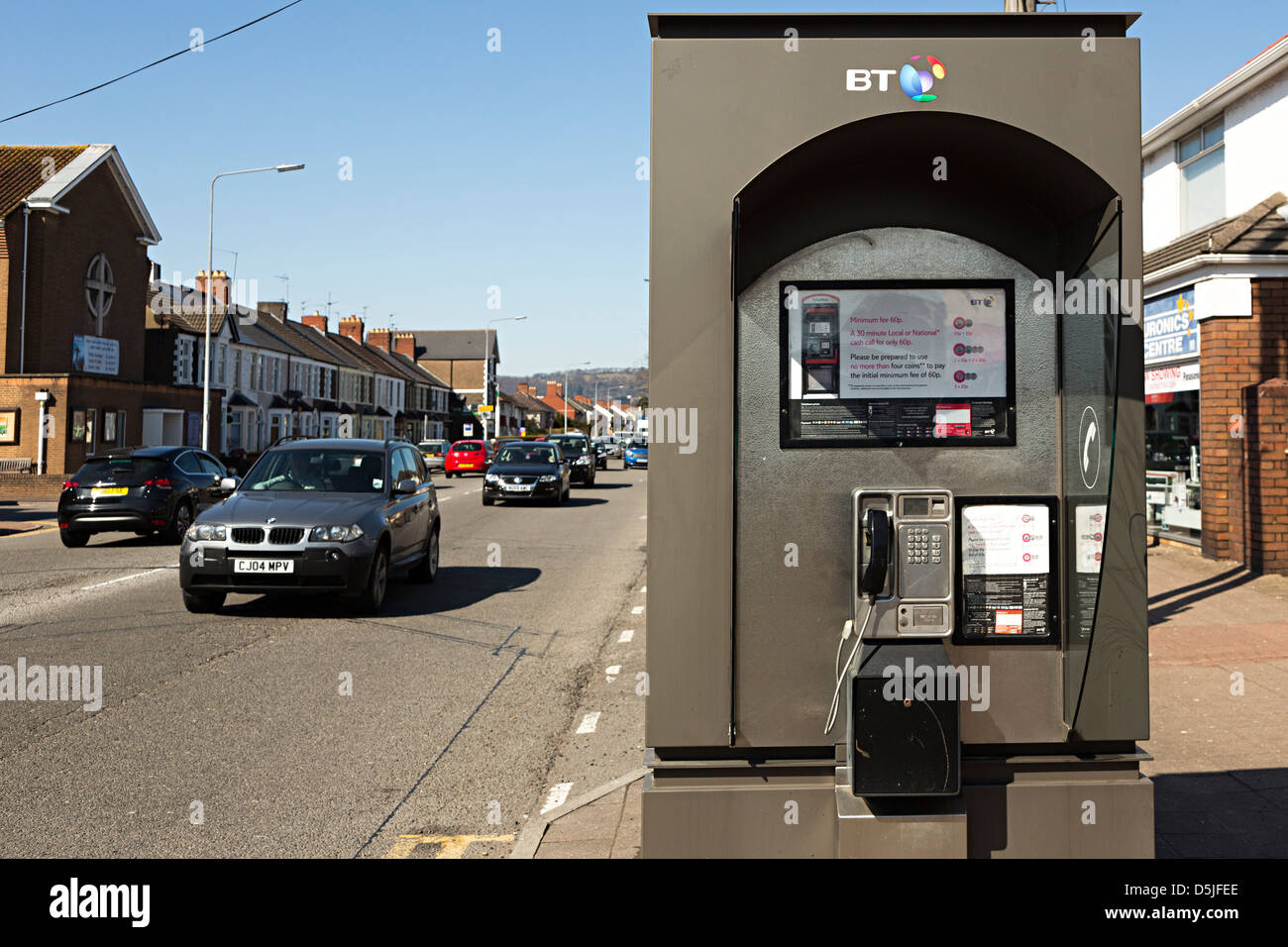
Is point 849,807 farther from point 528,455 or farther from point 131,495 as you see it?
point 528,455

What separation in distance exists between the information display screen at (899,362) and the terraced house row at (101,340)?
30128 mm

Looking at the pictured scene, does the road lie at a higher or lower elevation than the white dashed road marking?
higher

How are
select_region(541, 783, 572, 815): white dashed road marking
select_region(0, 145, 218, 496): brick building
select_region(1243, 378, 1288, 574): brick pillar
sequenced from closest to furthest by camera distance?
select_region(541, 783, 572, 815): white dashed road marking
select_region(1243, 378, 1288, 574): brick pillar
select_region(0, 145, 218, 496): brick building

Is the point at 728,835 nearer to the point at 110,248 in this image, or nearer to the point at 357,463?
the point at 357,463

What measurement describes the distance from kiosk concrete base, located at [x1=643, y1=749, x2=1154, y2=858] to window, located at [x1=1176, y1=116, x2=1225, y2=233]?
45.6 feet

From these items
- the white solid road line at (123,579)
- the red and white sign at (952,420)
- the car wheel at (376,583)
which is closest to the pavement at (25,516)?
the white solid road line at (123,579)

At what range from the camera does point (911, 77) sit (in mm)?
3760

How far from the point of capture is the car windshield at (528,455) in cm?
2744

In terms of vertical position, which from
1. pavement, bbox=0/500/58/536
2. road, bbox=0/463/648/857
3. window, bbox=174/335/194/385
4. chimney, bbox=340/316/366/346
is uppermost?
chimney, bbox=340/316/366/346

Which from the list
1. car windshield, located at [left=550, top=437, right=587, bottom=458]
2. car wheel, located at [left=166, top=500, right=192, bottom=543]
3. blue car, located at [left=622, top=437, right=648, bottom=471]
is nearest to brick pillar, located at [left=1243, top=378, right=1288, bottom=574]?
car wheel, located at [left=166, top=500, right=192, bottom=543]

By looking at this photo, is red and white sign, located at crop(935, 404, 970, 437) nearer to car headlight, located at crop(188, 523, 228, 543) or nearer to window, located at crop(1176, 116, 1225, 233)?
car headlight, located at crop(188, 523, 228, 543)

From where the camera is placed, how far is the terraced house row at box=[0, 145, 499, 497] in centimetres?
3494

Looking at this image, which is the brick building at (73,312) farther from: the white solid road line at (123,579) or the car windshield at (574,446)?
the white solid road line at (123,579)

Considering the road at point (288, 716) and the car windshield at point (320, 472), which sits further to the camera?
the car windshield at point (320, 472)
